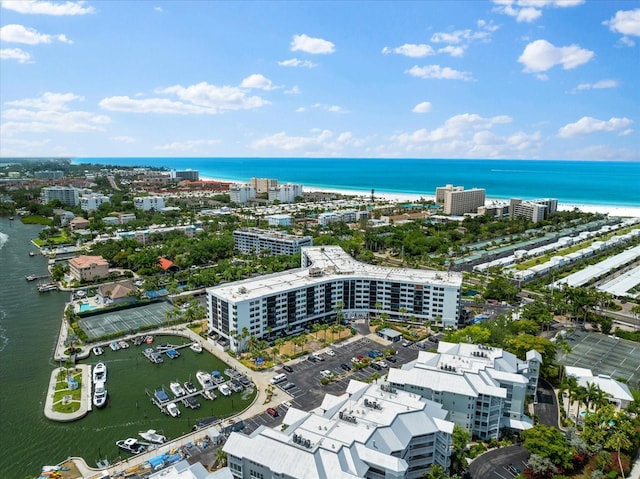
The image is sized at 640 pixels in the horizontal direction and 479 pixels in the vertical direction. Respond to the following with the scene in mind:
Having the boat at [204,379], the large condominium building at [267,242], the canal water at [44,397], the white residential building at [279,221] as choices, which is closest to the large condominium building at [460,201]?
the white residential building at [279,221]

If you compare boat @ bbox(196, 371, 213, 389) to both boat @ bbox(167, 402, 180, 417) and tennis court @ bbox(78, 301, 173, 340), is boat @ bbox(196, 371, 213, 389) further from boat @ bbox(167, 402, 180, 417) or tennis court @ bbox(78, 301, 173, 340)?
tennis court @ bbox(78, 301, 173, 340)

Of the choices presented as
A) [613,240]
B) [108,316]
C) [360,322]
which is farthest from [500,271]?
[108,316]

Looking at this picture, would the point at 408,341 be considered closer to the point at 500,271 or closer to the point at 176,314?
the point at 176,314

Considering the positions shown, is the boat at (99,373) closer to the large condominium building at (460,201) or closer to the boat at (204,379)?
the boat at (204,379)

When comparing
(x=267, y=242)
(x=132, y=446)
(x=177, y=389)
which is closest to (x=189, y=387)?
(x=177, y=389)

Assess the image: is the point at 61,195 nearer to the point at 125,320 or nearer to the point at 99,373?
the point at 125,320

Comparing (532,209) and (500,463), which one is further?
(532,209)
